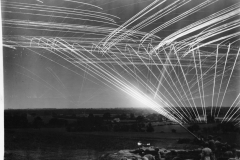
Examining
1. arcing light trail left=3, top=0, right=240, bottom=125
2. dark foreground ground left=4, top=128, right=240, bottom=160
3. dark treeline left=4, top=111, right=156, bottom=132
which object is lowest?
dark foreground ground left=4, top=128, right=240, bottom=160

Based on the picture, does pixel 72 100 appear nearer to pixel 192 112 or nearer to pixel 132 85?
pixel 132 85

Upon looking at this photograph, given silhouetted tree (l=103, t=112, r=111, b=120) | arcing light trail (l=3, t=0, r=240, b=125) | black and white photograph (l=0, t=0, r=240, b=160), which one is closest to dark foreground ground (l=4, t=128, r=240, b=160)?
black and white photograph (l=0, t=0, r=240, b=160)

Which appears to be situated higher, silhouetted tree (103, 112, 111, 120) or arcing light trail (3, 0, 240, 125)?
arcing light trail (3, 0, 240, 125)

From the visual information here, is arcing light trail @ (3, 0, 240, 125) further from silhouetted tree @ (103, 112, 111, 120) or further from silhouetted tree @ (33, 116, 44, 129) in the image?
silhouetted tree @ (33, 116, 44, 129)

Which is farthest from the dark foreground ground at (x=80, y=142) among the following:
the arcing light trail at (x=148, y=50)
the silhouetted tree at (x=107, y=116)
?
the arcing light trail at (x=148, y=50)

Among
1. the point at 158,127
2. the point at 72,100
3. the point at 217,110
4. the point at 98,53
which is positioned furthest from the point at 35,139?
the point at 217,110

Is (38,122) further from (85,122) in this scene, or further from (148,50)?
(148,50)
